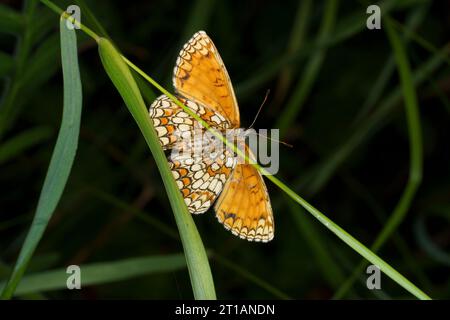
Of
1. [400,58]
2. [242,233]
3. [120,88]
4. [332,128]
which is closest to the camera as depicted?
[120,88]

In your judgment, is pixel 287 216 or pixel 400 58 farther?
pixel 287 216

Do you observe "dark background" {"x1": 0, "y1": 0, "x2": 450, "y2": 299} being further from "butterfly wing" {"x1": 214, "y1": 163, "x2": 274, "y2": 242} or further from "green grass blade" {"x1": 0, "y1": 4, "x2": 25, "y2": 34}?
"butterfly wing" {"x1": 214, "y1": 163, "x2": 274, "y2": 242}

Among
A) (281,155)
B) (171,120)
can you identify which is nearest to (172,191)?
(171,120)

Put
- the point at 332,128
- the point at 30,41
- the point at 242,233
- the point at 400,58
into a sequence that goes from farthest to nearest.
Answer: the point at 332,128, the point at 400,58, the point at 30,41, the point at 242,233

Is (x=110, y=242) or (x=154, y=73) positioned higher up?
(x=154, y=73)

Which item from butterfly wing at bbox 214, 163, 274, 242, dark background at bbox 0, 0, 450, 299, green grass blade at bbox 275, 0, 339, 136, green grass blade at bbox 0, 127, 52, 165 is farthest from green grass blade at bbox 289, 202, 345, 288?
green grass blade at bbox 0, 127, 52, 165

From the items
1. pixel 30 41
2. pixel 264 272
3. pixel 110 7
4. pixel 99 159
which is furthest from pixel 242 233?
pixel 110 7

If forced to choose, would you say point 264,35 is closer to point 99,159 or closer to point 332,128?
point 332,128
